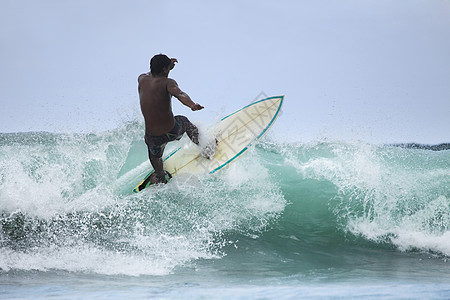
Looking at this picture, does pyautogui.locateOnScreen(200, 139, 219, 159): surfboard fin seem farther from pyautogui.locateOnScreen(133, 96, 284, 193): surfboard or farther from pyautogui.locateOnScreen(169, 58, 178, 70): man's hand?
pyautogui.locateOnScreen(169, 58, 178, 70): man's hand

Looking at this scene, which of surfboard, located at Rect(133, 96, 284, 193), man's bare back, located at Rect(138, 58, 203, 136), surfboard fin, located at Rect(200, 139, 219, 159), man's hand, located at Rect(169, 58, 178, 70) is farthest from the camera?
surfboard fin, located at Rect(200, 139, 219, 159)

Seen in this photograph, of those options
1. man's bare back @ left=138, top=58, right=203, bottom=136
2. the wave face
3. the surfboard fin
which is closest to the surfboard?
the surfboard fin

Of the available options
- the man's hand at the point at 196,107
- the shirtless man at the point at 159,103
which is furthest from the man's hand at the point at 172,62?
the man's hand at the point at 196,107

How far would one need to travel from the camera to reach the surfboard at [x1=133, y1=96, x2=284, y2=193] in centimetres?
590

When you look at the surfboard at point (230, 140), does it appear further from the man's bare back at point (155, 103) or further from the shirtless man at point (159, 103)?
the man's bare back at point (155, 103)

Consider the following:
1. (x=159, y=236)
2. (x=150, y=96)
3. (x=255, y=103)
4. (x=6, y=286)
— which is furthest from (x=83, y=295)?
(x=255, y=103)

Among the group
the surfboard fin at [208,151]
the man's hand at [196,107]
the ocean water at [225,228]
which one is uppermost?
the man's hand at [196,107]

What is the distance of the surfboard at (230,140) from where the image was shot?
232 inches

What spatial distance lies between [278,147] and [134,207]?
3.66m

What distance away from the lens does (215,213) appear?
225 inches

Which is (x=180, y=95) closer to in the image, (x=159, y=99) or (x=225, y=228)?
(x=159, y=99)

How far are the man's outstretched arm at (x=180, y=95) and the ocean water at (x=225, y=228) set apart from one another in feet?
5.05

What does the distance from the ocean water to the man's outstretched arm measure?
154 centimetres

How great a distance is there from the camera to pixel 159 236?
5.09m
